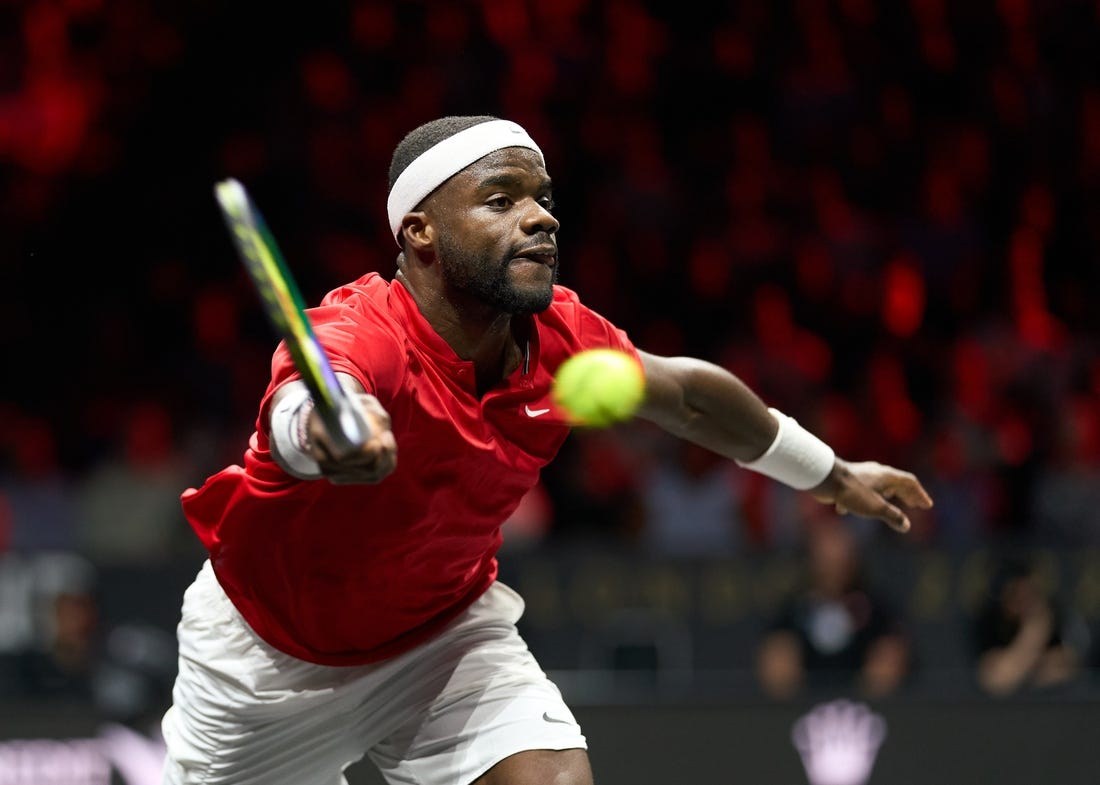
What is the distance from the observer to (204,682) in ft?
13.5

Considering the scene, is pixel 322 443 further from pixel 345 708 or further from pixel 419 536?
pixel 345 708

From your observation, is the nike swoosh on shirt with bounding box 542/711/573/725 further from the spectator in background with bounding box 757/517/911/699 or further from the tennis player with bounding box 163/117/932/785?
the spectator in background with bounding box 757/517/911/699

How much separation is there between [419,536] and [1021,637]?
496 cm

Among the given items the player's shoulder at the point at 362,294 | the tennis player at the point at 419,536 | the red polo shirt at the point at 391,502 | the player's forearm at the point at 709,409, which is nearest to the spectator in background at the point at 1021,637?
the player's forearm at the point at 709,409

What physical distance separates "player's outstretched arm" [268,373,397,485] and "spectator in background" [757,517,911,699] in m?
4.97

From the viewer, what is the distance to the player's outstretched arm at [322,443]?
8.94 feet

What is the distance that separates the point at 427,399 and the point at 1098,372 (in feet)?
22.1

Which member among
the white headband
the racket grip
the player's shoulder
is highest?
the white headband

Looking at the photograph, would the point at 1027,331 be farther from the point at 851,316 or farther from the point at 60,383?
the point at 60,383

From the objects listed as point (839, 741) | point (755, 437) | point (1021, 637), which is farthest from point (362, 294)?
point (1021, 637)

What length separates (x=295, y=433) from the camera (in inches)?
119

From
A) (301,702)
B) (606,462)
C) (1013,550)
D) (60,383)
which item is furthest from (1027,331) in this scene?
(301,702)

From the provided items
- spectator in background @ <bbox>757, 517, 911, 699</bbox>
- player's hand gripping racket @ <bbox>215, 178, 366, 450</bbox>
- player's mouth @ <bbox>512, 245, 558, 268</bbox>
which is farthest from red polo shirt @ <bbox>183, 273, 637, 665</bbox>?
spectator in background @ <bbox>757, 517, 911, 699</bbox>

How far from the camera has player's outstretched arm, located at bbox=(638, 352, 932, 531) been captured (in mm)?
4391
